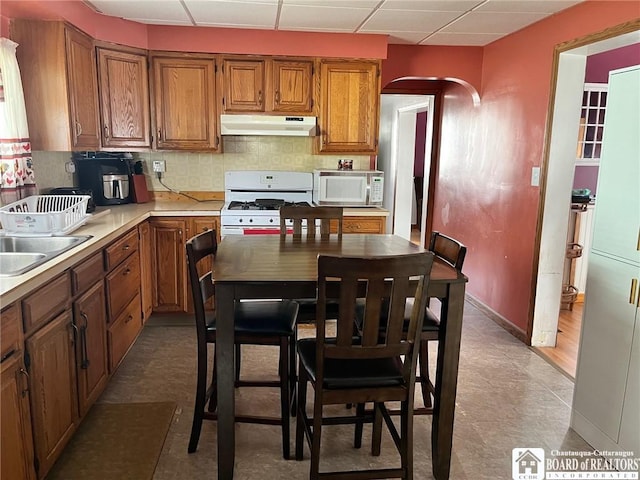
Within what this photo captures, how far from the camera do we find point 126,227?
2.97 metres

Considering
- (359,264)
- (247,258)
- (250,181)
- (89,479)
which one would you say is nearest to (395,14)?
(250,181)

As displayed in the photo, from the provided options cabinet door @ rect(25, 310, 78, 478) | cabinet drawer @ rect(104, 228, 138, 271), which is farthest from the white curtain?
cabinet door @ rect(25, 310, 78, 478)

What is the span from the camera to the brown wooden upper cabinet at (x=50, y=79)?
2822 millimetres

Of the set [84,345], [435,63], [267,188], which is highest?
[435,63]

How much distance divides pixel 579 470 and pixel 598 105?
3386 millimetres

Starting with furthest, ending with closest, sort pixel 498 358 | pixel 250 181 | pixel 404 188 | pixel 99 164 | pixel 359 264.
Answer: pixel 404 188, pixel 250 181, pixel 99 164, pixel 498 358, pixel 359 264

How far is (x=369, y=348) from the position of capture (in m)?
1.73

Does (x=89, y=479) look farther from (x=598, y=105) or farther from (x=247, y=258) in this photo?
(x=598, y=105)

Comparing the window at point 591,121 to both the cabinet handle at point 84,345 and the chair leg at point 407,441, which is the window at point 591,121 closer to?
the chair leg at point 407,441

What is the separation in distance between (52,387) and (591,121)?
4.58 meters

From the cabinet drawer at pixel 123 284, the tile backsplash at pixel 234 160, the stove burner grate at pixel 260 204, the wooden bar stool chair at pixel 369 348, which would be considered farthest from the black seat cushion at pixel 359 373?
the tile backsplash at pixel 234 160

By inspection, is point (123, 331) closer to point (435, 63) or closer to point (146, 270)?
point (146, 270)

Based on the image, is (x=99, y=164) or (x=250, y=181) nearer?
(x=99, y=164)

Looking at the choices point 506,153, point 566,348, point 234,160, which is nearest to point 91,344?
point 234,160
